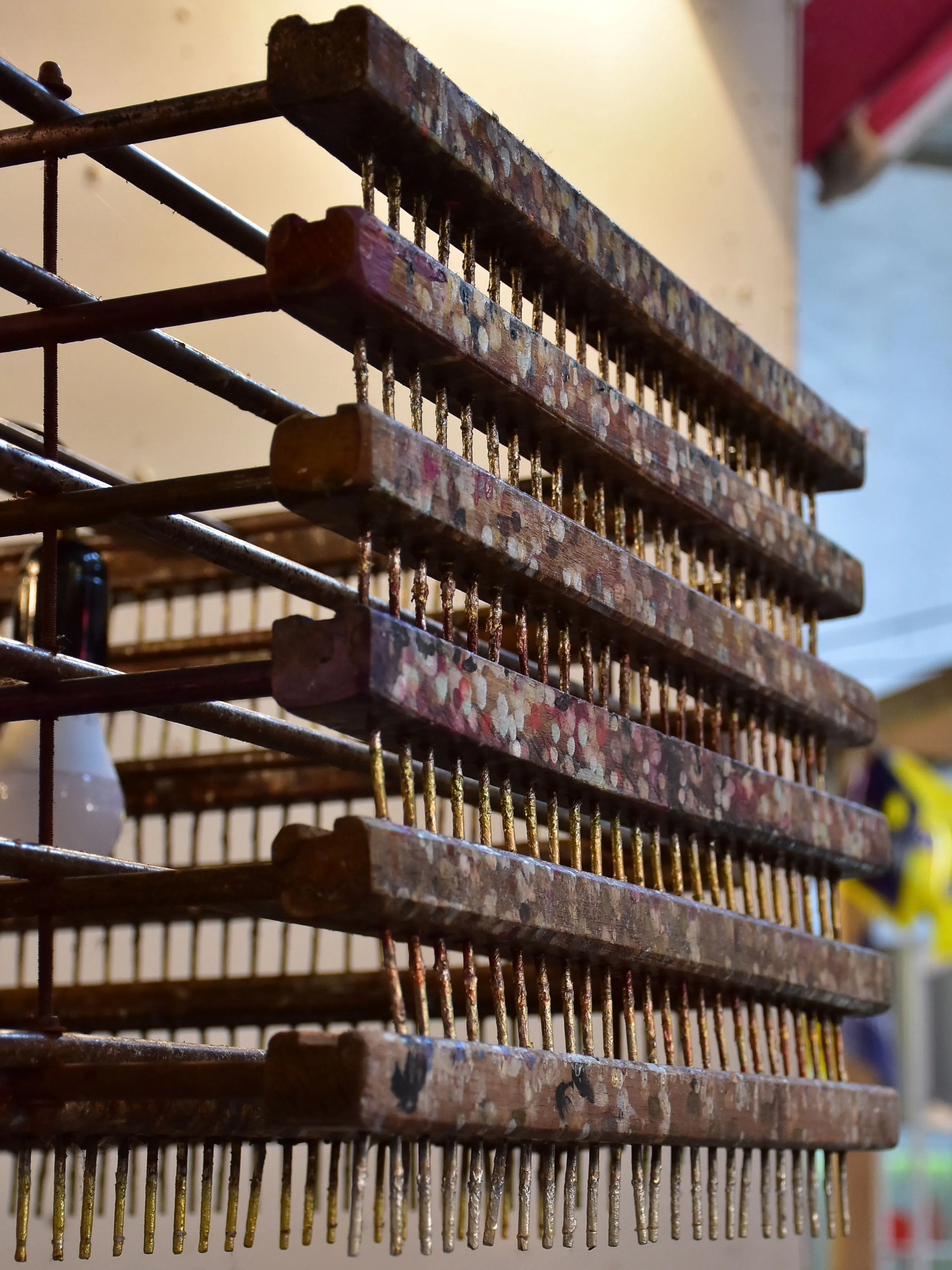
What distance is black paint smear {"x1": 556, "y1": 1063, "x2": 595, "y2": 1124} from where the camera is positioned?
2.19ft

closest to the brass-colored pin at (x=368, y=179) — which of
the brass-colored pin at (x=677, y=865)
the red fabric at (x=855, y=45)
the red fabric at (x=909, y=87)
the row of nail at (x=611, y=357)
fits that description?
the row of nail at (x=611, y=357)

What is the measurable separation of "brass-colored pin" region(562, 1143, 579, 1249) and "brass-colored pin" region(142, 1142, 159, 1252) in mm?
182

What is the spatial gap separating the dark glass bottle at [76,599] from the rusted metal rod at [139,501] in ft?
1.04

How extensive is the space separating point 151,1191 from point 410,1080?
20cm

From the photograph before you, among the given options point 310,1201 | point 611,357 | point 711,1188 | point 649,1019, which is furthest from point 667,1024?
point 611,357

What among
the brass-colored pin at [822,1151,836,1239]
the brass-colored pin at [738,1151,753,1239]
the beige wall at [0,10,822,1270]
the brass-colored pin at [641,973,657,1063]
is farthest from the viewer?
the beige wall at [0,10,822,1270]

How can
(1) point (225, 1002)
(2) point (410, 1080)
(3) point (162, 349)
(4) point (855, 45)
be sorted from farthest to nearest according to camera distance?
(4) point (855, 45), (1) point (225, 1002), (3) point (162, 349), (2) point (410, 1080)

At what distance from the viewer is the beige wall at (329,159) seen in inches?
56.2

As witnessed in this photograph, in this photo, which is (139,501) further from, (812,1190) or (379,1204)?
(812,1190)

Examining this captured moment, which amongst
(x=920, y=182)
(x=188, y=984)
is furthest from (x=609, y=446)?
(x=920, y=182)

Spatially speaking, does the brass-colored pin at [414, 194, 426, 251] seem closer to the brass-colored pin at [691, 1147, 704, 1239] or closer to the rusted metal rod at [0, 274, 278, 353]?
the rusted metal rod at [0, 274, 278, 353]

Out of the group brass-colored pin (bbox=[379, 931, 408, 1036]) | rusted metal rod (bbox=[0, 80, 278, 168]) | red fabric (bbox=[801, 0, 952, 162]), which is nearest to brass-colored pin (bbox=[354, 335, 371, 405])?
rusted metal rod (bbox=[0, 80, 278, 168])

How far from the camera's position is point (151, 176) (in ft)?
2.63

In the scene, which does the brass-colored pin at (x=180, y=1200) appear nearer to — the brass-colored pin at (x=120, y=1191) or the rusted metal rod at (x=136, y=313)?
the brass-colored pin at (x=120, y=1191)
